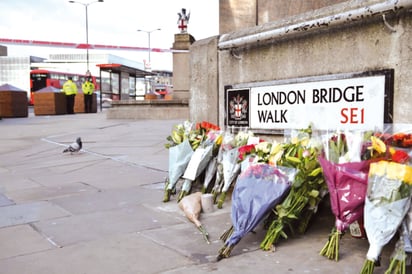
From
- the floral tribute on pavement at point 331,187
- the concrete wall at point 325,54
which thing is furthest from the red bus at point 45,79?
the floral tribute on pavement at point 331,187

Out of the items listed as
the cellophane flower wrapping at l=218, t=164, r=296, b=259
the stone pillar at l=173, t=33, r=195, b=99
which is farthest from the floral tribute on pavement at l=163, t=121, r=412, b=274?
the stone pillar at l=173, t=33, r=195, b=99

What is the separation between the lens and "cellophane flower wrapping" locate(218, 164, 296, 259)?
10.7 ft

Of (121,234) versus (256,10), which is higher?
(256,10)

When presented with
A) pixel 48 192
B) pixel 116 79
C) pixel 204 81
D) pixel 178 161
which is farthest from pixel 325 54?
pixel 116 79

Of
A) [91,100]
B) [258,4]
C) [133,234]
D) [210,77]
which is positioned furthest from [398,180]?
[91,100]

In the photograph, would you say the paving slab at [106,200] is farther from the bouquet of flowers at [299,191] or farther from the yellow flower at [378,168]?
the yellow flower at [378,168]

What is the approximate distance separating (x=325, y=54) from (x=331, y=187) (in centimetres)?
166

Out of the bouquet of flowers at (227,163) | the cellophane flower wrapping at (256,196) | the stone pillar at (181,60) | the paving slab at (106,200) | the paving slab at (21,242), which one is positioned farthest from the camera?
the stone pillar at (181,60)

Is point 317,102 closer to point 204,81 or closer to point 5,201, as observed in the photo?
point 204,81

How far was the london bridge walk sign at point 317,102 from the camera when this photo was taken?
372cm

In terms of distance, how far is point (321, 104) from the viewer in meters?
4.20

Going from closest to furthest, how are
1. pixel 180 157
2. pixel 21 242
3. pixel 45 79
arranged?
pixel 21 242 → pixel 180 157 → pixel 45 79

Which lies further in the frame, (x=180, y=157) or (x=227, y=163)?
(x=180, y=157)

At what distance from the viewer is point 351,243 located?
3371mm
